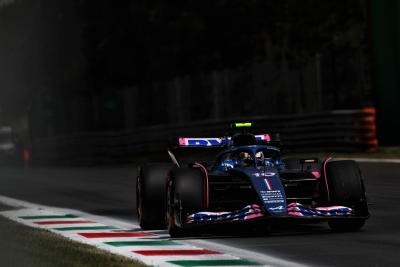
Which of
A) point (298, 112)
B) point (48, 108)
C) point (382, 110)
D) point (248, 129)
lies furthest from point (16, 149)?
point (248, 129)

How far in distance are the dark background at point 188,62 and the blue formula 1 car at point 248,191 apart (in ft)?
58.6

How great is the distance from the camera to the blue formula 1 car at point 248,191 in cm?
1284

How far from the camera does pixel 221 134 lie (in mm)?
25438

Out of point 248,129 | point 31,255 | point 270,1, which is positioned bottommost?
point 31,255

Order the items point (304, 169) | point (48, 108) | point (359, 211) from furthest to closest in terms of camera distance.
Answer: point (48, 108)
point (304, 169)
point (359, 211)

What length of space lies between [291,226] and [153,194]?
168 centimetres

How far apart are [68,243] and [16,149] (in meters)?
45.1

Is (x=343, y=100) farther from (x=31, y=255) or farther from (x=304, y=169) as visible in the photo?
(x=31, y=255)

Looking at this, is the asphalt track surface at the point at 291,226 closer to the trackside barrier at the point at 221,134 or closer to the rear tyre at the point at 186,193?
the rear tyre at the point at 186,193

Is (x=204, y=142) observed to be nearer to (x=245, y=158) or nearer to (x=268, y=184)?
(x=245, y=158)

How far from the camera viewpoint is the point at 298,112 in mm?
35219

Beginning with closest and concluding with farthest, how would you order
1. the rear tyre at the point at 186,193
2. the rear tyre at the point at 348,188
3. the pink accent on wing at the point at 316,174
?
the rear tyre at the point at 186,193, the rear tyre at the point at 348,188, the pink accent on wing at the point at 316,174

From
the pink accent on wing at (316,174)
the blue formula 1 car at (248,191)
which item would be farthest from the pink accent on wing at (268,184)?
the pink accent on wing at (316,174)

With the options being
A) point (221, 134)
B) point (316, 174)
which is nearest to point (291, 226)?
point (316, 174)
